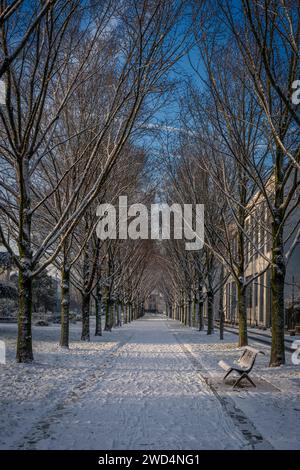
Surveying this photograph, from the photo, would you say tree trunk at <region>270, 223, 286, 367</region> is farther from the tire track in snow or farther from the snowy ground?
the tire track in snow

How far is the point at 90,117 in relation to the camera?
14680 millimetres

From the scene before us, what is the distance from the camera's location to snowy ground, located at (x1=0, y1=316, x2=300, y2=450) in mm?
5980

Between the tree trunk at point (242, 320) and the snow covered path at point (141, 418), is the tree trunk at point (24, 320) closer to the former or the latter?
the snow covered path at point (141, 418)

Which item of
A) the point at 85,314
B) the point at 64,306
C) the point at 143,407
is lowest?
the point at 143,407

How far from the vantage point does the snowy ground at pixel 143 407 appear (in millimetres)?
5980

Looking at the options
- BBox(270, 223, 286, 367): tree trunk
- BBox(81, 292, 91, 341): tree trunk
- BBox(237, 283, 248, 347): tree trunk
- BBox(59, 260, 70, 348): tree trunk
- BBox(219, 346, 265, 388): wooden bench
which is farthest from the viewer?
BBox(81, 292, 91, 341): tree trunk

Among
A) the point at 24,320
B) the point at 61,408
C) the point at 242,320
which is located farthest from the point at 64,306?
the point at 61,408

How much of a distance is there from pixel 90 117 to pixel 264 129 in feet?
16.4

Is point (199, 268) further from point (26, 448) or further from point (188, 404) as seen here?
point (26, 448)

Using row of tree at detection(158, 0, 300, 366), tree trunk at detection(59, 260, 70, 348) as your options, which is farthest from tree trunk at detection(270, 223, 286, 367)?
tree trunk at detection(59, 260, 70, 348)

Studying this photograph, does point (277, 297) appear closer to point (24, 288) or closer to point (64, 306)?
point (24, 288)

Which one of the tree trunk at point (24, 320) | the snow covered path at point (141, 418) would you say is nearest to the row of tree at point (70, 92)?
the tree trunk at point (24, 320)

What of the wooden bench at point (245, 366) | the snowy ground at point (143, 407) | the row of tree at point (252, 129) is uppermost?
the row of tree at point (252, 129)

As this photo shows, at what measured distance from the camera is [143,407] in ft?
26.2
